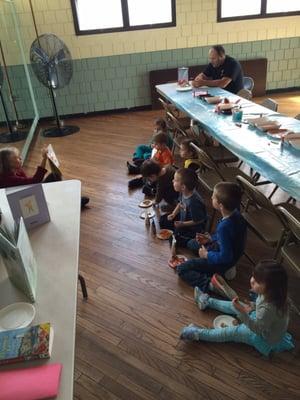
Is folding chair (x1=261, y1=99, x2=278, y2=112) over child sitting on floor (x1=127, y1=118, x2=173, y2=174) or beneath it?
over

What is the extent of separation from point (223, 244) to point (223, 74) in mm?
2868

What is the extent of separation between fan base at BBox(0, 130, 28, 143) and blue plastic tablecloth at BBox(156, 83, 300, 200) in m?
2.30

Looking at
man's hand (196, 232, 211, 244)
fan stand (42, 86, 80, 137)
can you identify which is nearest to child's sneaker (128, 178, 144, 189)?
man's hand (196, 232, 211, 244)

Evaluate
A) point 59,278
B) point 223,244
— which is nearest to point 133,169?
point 223,244

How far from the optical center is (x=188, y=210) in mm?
2736

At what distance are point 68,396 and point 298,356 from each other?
137 centimetres

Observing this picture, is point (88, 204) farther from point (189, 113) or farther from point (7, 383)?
point (7, 383)

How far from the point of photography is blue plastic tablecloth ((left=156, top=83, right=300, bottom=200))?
2.22m

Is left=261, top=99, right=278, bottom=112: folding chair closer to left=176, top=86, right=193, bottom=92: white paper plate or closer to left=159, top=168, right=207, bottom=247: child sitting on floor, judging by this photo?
left=176, top=86, right=193, bottom=92: white paper plate

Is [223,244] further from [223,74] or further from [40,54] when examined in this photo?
[40,54]

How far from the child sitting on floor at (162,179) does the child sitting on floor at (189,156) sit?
0.20 meters

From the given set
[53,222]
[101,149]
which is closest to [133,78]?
[101,149]

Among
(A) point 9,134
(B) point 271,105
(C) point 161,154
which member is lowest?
(A) point 9,134

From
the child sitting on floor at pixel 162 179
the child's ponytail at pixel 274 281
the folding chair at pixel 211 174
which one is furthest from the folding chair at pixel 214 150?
the child's ponytail at pixel 274 281
